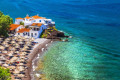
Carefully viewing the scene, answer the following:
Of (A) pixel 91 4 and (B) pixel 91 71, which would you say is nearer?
(B) pixel 91 71

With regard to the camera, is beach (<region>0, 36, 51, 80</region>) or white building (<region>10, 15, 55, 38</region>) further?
white building (<region>10, 15, 55, 38</region>)

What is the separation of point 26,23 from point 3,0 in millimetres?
112915

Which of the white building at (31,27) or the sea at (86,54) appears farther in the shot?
the white building at (31,27)

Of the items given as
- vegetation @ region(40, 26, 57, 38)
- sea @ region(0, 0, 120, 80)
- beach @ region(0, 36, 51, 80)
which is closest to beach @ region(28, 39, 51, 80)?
beach @ region(0, 36, 51, 80)

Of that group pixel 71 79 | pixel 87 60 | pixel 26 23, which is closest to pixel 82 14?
pixel 26 23

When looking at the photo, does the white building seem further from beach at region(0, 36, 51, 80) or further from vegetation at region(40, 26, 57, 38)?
beach at region(0, 36, 51, 80)

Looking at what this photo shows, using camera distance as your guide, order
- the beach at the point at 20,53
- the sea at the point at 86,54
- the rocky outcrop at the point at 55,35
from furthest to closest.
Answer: the rocky outcrop at the point at 55,35 < the sea at the point at 86,54 < the beach at the point at 20,53

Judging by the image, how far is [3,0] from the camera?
186500 mm

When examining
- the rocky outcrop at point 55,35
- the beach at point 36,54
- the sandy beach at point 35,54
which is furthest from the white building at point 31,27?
the beach at point 36,54

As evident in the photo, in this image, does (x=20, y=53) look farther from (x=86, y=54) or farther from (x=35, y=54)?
(x=86, y=54)

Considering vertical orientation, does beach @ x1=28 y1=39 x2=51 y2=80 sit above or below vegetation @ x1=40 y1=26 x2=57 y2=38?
below

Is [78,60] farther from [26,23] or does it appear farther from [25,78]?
[26,23]

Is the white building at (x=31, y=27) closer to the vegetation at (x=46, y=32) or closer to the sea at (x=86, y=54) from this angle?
the vegetation at (x=46, y=32)

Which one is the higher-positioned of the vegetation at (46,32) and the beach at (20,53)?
the vegetation at (46,32)
